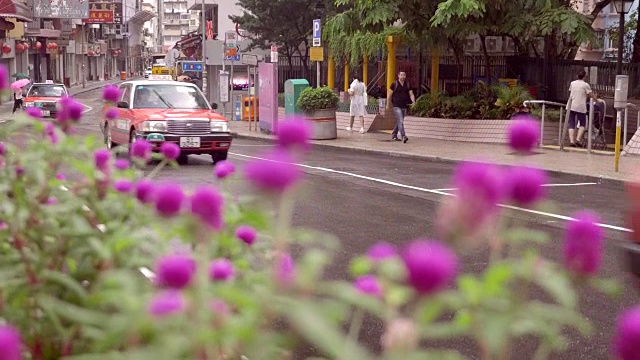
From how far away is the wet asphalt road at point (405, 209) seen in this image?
6.89 metres

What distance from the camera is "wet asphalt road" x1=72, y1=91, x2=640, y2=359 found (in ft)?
22.6

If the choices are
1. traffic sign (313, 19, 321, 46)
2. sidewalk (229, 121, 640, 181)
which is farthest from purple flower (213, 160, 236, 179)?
traffic sign (313, 19, 321, 46)

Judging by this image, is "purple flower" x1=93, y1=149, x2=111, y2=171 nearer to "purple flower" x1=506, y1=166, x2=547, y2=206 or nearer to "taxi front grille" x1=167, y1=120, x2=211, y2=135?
"purple flower" x1=506, y1=166, x2=547, y2=206

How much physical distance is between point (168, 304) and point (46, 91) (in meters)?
36.5

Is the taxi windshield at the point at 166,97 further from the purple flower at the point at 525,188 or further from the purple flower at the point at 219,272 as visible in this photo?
the purple flower at the point at 525,188

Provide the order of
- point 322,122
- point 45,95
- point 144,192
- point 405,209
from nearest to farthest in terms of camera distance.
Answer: point 144,192, point 405,209, point 322,122, point 45,95

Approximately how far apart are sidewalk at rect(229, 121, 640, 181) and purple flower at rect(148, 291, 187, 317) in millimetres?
12340

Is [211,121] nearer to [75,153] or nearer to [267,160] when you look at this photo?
[75,153]

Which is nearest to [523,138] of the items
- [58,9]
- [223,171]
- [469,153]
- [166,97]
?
[223,171]

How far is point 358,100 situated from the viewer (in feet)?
92.0

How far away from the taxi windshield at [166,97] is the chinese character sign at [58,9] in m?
44.2

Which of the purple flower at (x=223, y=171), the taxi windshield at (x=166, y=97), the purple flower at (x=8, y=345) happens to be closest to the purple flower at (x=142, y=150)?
the purple flower at (x=223, y=171)

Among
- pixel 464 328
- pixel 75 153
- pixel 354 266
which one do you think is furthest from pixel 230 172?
pixel 464 328

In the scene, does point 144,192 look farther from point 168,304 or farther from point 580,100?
point 580,100
